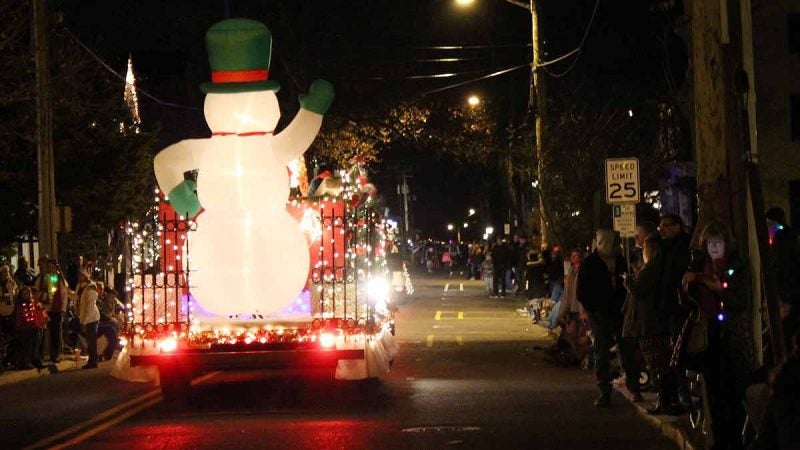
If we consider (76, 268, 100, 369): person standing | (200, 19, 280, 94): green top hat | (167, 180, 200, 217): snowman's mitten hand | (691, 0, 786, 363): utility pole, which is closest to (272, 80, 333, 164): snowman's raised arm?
(200, 19, 280, 94): green top hat

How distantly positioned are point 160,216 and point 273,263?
2.36m

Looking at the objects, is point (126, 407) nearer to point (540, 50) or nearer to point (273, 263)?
point (273, 263)

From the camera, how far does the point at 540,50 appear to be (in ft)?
104

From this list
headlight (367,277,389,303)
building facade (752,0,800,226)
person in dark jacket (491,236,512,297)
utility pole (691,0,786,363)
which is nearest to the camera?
utility pole (691,0,786,363)

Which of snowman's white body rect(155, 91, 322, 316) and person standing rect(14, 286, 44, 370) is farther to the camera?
person standing rect(14, 286, 44, 370)

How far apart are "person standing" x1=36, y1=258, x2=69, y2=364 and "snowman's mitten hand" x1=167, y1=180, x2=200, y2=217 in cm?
630

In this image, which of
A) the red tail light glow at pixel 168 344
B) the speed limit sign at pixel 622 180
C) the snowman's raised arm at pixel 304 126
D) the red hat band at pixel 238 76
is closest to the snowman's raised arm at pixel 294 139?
the snowman's raised arm at pixel 304 126

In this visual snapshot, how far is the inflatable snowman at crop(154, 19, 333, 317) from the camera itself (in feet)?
47.0

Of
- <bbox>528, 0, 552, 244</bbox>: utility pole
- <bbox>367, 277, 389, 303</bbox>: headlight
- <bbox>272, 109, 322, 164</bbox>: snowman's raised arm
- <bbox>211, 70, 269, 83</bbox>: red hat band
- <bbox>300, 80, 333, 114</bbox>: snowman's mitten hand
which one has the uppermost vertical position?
<bbox>528, 0, 552, 244</bbox>: utility pole

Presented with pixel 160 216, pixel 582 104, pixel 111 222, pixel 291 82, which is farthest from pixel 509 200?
pixel 160 216

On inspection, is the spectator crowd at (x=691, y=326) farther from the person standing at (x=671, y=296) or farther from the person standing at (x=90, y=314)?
the person standing at (x=90, y=314)

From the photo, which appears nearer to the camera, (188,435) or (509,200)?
(188,435)

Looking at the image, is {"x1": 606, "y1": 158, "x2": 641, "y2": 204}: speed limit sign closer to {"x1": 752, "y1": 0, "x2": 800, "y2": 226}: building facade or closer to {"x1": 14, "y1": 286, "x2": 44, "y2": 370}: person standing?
{"x1": 14, "y1": 286, "x2": 44, "y2": 370}: person standing

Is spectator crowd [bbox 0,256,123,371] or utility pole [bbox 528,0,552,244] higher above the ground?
utility pole [bbox 528,0,552,244]
